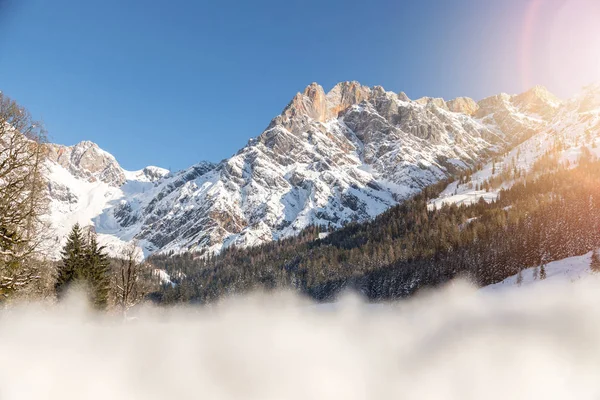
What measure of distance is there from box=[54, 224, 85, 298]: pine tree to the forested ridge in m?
62.5

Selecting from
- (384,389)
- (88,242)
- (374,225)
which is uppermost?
(374,225)

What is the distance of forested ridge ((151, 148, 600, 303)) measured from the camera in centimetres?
8512

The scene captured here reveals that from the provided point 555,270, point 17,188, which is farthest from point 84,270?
point 555,270

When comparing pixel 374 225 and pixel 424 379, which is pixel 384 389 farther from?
pixel 374 225

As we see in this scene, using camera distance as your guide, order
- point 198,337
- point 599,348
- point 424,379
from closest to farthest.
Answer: point 424,379 → point 599,348 → point 198,337

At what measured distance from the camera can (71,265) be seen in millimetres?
33844

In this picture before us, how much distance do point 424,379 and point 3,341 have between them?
14.1 metres

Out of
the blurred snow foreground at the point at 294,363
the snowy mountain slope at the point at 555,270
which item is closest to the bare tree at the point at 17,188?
the blurred snow foreground at the point at 294,363

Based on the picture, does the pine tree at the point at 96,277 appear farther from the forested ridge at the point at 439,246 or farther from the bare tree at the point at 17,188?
the forested ridge at the point at 439,246

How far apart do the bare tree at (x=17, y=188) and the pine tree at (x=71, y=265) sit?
17.9 m

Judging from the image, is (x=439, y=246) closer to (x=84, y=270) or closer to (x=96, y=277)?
(x=96, y=277)

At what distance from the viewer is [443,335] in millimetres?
20312

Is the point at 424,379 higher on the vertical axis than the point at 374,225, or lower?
lower

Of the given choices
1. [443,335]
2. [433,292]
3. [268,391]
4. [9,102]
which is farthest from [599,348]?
[433,292]
